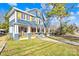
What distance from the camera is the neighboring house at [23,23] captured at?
127 inches

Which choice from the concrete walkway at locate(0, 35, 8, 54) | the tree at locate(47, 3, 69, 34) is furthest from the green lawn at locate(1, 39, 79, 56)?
the tree at locate(47, 3, 69, 34)

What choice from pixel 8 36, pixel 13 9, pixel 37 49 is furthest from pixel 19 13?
pixel 37 49

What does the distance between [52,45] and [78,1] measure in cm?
72

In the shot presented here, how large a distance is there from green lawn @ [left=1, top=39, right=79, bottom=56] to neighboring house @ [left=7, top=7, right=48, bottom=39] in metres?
0.12

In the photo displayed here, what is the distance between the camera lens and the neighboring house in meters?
3.23

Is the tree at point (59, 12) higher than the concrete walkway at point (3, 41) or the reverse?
higher

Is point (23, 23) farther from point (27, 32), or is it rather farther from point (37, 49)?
point (37, 49)

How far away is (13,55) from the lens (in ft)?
10.5

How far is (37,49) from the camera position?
3.22 metres

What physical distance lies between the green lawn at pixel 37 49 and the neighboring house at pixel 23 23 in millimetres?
121

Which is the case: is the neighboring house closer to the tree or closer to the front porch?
the front porch

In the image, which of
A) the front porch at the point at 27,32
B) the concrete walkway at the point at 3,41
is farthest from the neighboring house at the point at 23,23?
the concrete walkway at the point at 3,41

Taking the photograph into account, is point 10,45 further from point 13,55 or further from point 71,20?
point 71,20

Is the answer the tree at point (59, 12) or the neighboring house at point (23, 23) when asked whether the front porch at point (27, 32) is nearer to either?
the neighboring house at point (23, 23)
